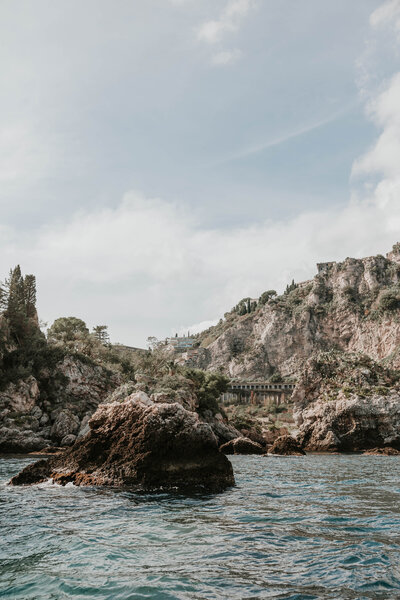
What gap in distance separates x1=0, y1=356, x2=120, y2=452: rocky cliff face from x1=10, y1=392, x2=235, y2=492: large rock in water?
26.8 metres

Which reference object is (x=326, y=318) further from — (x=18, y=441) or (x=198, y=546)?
(x=198, y=546)

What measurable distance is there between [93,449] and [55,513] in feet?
19.0

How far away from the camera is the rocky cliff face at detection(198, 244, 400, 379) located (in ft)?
431

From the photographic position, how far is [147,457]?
14.9 metres

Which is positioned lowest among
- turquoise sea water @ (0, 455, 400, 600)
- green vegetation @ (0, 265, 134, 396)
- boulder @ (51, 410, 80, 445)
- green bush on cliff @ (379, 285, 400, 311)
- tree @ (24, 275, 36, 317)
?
boulder @ (51, 410, 80, 445)

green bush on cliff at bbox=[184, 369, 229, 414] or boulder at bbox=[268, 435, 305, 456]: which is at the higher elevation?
green bush on cliff at bbox=[184, 369, 229, 414]

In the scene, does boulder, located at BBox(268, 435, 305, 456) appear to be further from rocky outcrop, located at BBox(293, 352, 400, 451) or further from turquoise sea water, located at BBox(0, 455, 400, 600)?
turquoise sea water, located at BBox(0, 455, 400, 600)

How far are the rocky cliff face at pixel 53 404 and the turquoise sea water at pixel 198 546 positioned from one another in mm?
31174

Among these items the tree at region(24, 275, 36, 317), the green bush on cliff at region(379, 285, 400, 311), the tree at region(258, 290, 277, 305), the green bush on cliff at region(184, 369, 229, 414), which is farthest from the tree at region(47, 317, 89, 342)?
the tree at region(258, 290, 277, 305)

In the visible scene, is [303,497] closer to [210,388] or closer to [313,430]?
[313,430]

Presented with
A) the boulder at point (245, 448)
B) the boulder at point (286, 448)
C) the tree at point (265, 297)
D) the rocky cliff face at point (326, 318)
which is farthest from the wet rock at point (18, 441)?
the tree at point (265, 297)

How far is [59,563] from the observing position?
6688 millimetres

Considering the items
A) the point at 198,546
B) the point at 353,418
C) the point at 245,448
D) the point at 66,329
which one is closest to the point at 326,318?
the point at 66,329

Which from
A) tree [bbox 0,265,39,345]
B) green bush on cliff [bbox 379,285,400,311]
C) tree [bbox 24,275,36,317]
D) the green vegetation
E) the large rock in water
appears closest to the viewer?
the large rock in water
